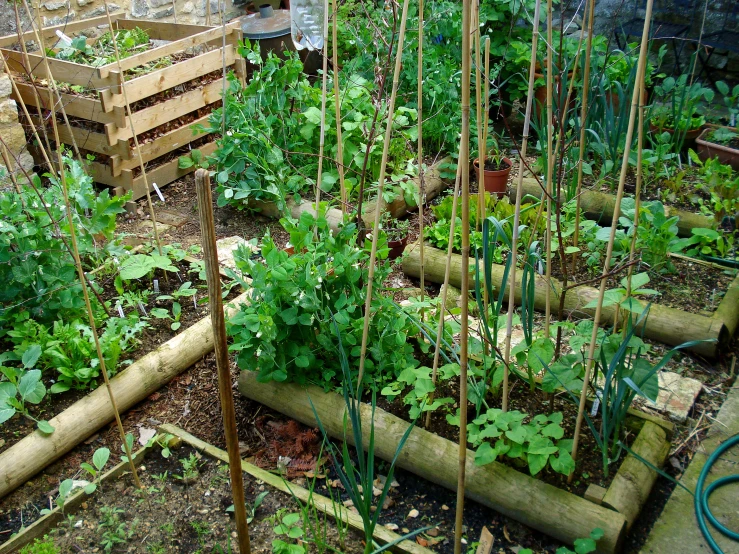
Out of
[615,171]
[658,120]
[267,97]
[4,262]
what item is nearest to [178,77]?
[267,97]

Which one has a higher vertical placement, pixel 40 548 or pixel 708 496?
pixel 40 548

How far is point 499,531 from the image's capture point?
2.16 metres

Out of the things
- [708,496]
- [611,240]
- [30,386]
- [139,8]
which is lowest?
[708,496]

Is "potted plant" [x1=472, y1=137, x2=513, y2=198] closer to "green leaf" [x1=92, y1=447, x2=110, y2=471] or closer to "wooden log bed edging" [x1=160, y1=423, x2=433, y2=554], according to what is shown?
"wooden log bed edging" [x1=160, y1=423, x2=433, y2=554]

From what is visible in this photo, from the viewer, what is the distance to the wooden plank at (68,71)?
12.3 feet

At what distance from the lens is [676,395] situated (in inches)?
108

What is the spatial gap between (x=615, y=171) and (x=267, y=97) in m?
1.99

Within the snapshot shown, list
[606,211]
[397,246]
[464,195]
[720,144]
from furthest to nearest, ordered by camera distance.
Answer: [720,144], [606,211], [397,246], [464,195]

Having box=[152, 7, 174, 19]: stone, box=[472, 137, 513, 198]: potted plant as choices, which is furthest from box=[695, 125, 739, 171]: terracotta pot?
box=[152, 7, 174, 19]: stone

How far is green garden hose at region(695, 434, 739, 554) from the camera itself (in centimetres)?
213

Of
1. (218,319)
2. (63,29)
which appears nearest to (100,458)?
(218,319)

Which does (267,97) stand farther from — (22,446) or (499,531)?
(499,531)

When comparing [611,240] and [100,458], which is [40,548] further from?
[611,240]

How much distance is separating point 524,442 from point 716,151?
A: 2.82 m
